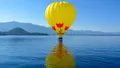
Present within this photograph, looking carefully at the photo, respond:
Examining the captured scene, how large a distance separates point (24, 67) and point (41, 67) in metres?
2.02

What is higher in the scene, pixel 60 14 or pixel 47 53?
pixel 60 14

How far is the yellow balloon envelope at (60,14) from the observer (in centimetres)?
5453

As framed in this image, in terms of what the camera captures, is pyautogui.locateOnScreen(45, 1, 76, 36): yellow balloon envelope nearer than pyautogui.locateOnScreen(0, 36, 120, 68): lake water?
No

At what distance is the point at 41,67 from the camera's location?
2703cm

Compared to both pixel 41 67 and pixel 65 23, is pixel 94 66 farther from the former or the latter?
pixel 65 23

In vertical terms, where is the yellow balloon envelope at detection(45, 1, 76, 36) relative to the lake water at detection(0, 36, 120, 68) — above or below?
above

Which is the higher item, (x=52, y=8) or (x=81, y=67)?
(x=52, y=8)

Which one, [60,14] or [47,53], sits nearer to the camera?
[47,53]

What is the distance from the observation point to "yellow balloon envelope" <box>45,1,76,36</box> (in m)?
54.5

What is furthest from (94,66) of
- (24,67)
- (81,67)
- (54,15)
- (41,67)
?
(54,15)

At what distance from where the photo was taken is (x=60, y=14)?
5450 centimetres

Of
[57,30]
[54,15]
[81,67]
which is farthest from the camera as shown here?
[57,30]

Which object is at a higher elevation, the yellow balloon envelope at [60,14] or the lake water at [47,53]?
the yellow balloon envelope at [60,14]

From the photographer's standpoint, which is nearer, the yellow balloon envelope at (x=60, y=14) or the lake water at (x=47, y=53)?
the lake water at (x=47, y=53)
